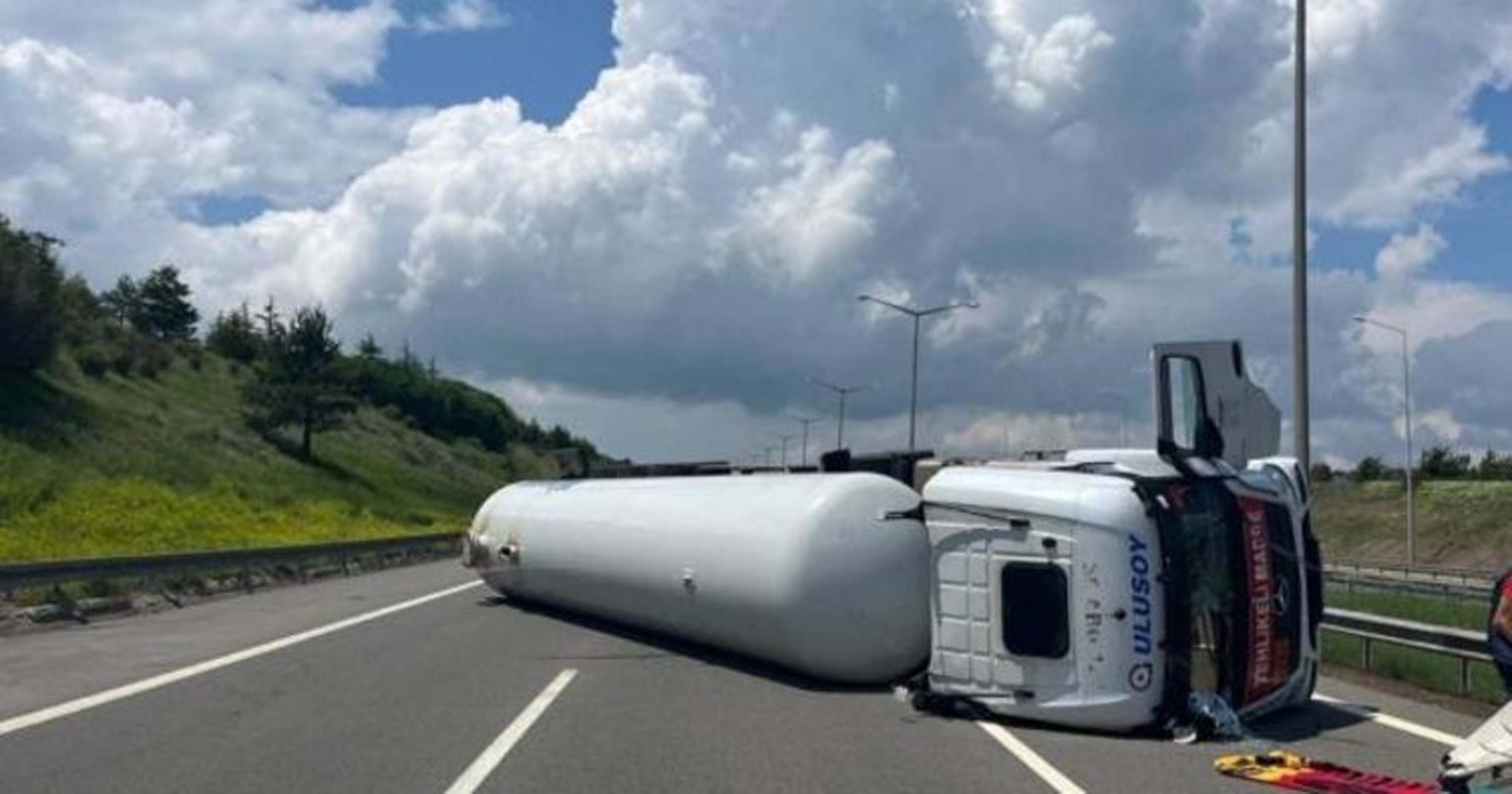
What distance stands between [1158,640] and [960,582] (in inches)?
→ 70.4

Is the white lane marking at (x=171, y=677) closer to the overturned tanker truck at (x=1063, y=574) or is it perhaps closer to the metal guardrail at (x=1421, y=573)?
the overturned tanker truck at (x=1063, y=574)

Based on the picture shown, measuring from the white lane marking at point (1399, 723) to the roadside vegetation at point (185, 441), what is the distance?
18424 millimetres

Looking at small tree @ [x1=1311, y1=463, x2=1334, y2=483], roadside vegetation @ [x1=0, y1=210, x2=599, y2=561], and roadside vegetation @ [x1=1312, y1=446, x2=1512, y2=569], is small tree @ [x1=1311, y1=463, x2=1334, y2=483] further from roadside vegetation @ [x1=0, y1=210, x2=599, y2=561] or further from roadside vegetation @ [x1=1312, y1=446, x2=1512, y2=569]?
roadside vegetation @ [x1=0, y1=210, x2=599, y2=561]

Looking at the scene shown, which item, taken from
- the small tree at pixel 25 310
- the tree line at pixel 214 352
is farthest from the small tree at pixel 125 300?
the small tree at pixel 25 310

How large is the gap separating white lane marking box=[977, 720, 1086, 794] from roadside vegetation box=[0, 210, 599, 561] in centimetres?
1932

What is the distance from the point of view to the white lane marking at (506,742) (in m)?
10.9

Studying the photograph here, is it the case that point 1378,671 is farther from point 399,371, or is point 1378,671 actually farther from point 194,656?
point 399,371

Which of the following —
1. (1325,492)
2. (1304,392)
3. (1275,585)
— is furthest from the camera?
(1325,492)

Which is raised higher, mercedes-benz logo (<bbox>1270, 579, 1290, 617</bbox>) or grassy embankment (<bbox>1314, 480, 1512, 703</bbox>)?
grassy embankment (<bbox>1314, 480, 1512, 703</bbox>)

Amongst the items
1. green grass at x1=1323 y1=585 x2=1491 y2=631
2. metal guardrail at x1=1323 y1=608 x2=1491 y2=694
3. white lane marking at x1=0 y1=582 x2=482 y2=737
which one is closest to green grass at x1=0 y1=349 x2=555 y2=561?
white lane marking at x1=0 y1=582 x2=482 y2=737

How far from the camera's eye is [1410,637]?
690 inches

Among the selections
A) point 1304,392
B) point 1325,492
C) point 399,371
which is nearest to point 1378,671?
point 1304,392

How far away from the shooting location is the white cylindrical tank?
15.5 meters

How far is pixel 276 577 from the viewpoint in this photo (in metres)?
36.4
